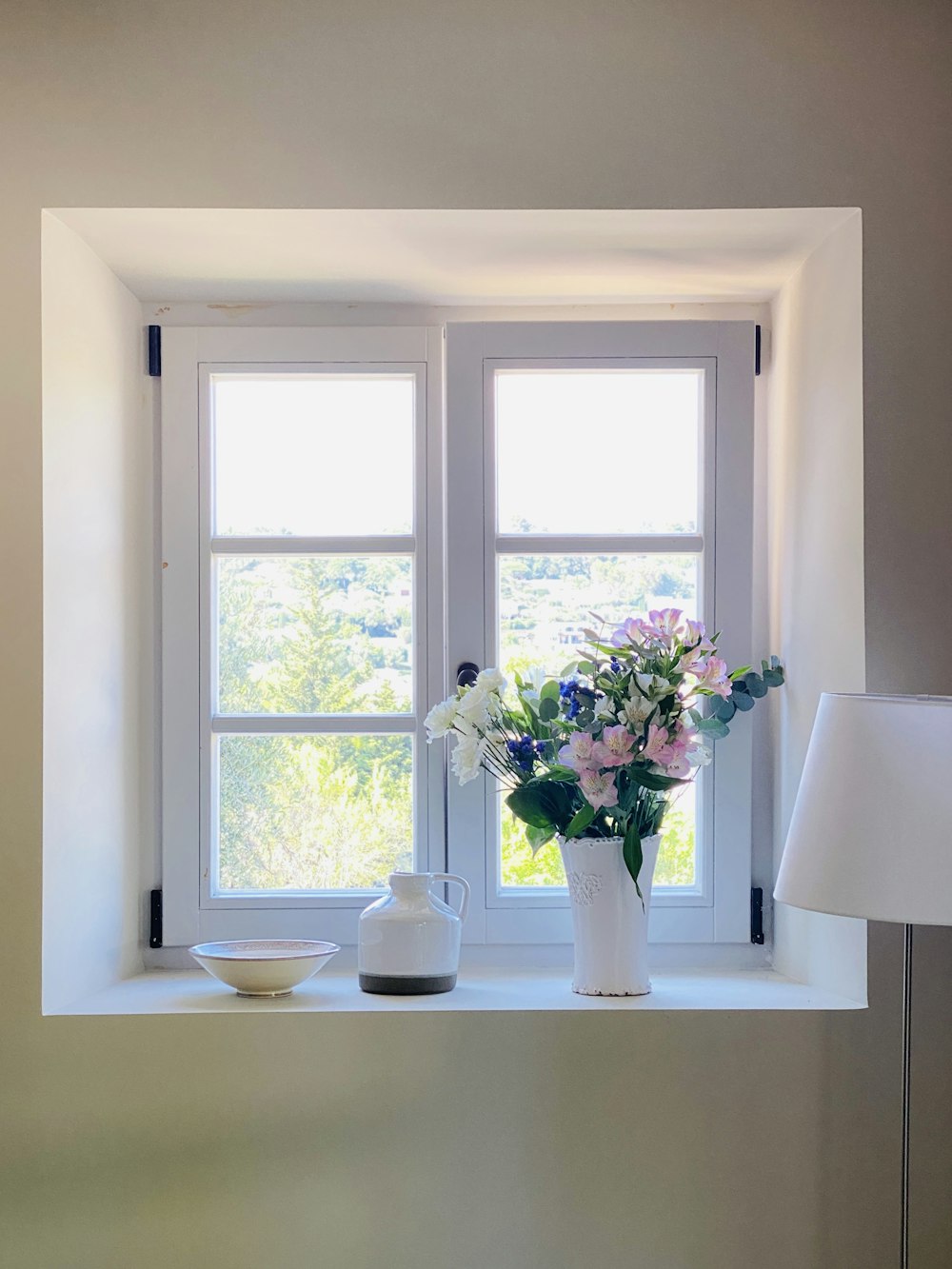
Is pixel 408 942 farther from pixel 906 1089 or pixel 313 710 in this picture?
pixel 906 1089

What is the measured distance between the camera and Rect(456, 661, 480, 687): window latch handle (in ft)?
7.97

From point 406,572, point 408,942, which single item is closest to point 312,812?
point 408,942

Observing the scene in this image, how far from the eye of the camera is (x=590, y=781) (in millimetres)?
2092

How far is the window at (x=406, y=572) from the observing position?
2.42 m

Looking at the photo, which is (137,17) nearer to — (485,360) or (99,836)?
(485,360)

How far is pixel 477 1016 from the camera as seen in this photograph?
6.70 ft

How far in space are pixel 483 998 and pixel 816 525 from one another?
1015 mm

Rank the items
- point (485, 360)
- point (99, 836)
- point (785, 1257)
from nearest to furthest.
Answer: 1. point (785, 1257)
2. point (99, 836)
3. point (485, 360)

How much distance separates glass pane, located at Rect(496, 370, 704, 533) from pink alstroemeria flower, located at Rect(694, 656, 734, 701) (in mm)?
403

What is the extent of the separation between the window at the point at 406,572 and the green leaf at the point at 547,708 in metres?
0.23

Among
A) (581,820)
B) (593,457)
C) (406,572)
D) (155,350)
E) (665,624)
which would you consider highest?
(155,350)

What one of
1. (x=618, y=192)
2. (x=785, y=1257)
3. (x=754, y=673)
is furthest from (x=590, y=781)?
(x=618, y=192)

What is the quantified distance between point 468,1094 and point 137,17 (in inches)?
72.5

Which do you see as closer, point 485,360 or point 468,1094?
point 468,1094
